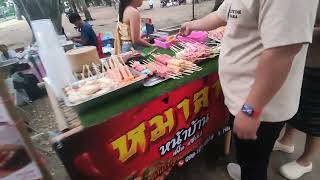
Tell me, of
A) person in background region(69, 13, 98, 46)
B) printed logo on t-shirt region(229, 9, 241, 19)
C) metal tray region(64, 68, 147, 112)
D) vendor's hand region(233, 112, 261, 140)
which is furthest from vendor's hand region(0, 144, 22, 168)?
person in background region(69, 13, 98, 46)

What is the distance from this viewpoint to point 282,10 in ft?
2.78

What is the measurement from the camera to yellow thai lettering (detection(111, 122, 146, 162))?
56.1 inches

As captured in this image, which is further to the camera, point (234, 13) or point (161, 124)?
point (161, 124)

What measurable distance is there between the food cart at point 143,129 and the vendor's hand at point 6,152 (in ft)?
0.64

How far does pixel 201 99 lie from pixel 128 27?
69.2 inches

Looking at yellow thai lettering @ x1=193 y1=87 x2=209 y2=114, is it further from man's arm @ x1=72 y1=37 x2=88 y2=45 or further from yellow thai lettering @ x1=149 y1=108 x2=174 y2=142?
man's arm @ x1=72 y1=37 x2=88 y2=45

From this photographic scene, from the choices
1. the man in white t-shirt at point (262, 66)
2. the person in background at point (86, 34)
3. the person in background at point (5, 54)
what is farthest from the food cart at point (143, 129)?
the person in background at point (5, 54)

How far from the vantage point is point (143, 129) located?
1.52m

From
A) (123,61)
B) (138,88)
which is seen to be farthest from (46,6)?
(138,88)

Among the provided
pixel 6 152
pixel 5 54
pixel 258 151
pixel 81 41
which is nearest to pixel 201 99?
pixel 258 151

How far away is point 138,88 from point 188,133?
58cm

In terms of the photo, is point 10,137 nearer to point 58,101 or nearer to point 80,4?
point 58,101

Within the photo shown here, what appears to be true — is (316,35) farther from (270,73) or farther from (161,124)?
(161,124)

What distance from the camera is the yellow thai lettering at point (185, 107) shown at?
67.0 inches
